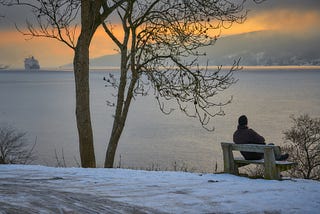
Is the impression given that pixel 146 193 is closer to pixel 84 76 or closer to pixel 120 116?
pixel 84 76

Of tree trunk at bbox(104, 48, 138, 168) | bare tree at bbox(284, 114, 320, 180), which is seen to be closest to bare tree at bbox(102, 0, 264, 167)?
tree trunk at bbox(104, 48, 138, 168)

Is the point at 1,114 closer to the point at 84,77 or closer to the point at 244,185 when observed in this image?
the point at 84,77

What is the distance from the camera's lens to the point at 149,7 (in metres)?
15.2

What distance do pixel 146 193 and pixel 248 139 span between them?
347 centimetres

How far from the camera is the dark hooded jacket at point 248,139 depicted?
1025 centimetres

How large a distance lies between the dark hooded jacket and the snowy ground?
0.66 m

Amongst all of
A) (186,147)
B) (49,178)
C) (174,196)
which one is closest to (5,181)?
(49,178)

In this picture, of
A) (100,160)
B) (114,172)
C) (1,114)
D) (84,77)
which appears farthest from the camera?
(1,114)

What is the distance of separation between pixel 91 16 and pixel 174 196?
753 centimetres

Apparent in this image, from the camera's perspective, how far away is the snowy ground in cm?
689

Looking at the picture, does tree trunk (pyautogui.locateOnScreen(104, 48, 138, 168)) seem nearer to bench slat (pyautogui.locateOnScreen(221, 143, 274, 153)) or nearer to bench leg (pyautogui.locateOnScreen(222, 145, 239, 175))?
bench leg (pyautogui.locateOnScreen(222, 145, 239, 175))

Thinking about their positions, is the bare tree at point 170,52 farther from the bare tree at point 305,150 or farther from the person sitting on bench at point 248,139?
the bare tree at point 305,150

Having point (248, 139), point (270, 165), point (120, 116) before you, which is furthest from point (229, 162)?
point (120, 116)

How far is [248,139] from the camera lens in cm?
1041
